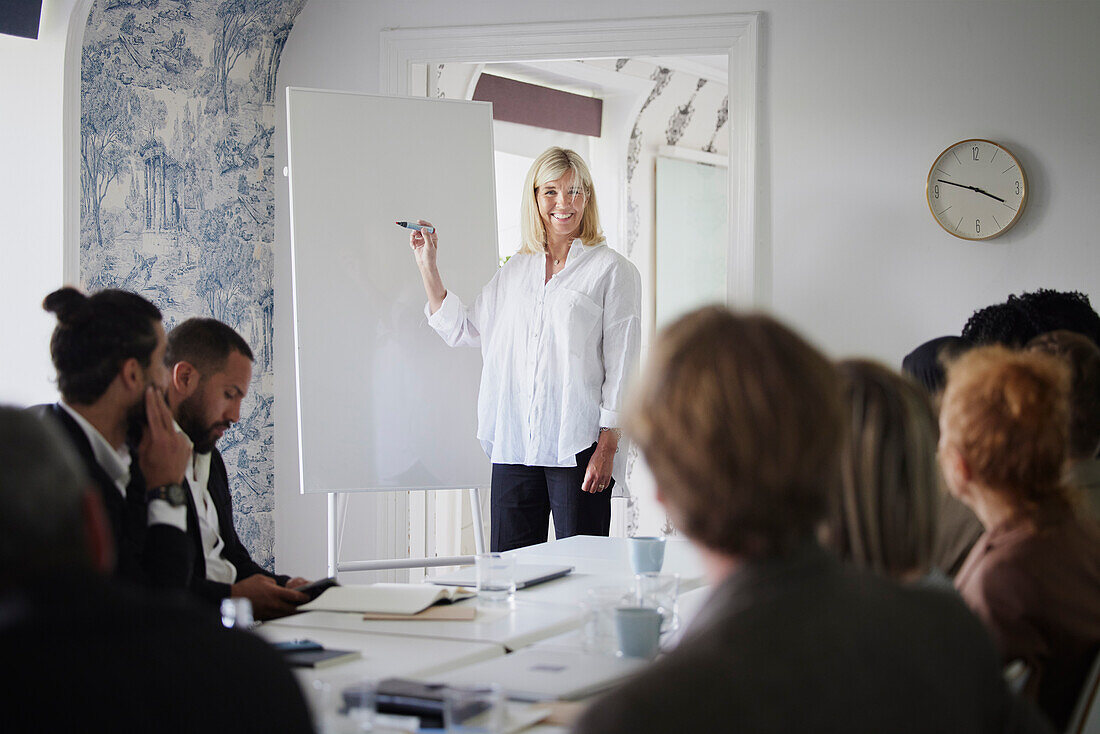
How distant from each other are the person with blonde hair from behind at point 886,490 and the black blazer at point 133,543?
3.66ft

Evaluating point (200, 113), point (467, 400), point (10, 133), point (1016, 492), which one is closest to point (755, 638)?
point (1016, 492)

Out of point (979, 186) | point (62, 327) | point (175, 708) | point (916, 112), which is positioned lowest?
point (175, 708)

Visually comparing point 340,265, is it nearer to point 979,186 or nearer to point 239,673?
point 979,186

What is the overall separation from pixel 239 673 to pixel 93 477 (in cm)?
103

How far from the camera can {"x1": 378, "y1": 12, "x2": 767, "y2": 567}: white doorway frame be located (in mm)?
3984

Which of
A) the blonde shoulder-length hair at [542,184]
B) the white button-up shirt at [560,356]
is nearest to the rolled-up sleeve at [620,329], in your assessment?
the white button-up shirt at [560,356]

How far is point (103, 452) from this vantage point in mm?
1796

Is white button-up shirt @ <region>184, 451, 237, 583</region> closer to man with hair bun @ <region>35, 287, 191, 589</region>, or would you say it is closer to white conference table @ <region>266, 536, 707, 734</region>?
man with hair bun @ <region>35, 287, 191, 589</region>

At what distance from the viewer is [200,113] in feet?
13.1

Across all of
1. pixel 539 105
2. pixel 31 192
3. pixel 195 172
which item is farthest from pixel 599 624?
pixel 539 105

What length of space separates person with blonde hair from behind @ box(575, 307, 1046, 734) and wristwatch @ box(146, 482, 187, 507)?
1.14m

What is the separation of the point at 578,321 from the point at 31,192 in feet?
5.77

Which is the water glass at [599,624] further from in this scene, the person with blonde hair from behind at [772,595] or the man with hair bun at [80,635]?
the man with hair bun at [80,635]

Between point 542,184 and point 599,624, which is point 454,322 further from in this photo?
point 599,624
